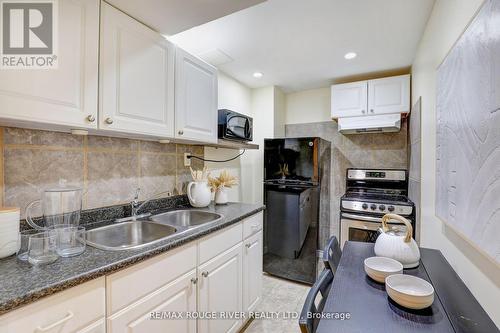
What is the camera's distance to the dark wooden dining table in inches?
29.0

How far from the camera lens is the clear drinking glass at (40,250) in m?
0.90

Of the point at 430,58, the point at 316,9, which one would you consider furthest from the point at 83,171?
the point at 430,58

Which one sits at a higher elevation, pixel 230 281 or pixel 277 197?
pixel 277 197

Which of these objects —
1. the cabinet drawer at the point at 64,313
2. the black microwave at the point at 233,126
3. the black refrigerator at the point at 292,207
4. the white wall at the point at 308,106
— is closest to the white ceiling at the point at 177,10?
the black microwave at the point at 233,126

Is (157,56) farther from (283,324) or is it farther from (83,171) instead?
(283,324)

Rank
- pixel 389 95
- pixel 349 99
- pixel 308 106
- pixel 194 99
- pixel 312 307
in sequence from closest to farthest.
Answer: pixel 312 307, pixel 194 99, pixel 389 95, pixel 349 99, pixel 308 106

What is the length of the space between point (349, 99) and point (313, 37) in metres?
1.09

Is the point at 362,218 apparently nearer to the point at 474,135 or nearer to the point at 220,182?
the point at 220,182

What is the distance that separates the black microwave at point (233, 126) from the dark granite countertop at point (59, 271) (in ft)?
3.70

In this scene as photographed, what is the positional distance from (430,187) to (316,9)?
1417mm

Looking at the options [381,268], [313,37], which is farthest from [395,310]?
[313,37]

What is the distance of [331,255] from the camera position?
4.44 ft

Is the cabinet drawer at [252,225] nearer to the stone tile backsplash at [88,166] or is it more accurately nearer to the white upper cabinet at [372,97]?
the stone tile backsplash at [88,166]

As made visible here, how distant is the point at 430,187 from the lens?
4.99 ft
